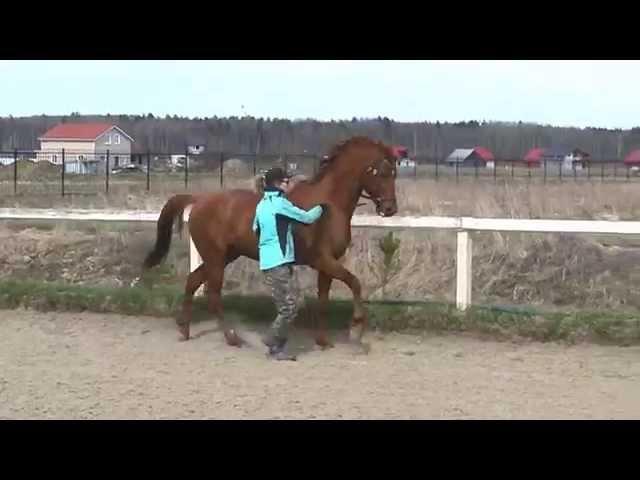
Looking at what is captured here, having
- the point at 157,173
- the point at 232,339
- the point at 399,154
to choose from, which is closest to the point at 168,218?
the point at 232,339

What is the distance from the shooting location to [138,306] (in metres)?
8.89

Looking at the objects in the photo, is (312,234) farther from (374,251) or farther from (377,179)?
(374,251)

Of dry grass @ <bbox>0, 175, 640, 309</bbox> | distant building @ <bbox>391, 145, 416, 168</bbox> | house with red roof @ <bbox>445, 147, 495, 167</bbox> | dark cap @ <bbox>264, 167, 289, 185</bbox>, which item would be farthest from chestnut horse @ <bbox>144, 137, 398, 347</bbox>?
house with red roof @ <bbox>445, 147, 495, 167</bbox>

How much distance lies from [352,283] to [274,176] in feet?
3.83

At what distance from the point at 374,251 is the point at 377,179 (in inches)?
108

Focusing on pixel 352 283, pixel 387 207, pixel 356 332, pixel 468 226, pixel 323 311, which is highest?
pixel 387 207

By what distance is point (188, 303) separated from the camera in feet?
26.0

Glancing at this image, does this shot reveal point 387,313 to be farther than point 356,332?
Yes

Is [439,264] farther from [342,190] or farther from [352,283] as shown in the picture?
[352,283]

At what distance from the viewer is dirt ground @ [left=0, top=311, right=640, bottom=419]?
5402 millimetres

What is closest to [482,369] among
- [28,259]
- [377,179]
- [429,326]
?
[429,326]

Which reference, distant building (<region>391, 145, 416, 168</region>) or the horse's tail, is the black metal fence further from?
the horse's tail

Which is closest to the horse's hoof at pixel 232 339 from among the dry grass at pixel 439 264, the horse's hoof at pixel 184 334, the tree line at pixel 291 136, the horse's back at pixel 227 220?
the horse's hoof at pixel 184 334

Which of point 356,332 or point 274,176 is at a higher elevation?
point 274,176
